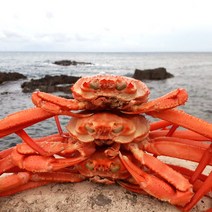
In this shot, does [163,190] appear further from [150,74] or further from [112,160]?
[150,74]

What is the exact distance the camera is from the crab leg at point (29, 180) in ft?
11.0

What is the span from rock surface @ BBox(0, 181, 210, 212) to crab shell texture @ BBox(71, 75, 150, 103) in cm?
100

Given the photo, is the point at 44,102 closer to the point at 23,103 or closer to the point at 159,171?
the point at 159,171

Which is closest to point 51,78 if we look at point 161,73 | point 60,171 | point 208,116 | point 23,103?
point 23,103

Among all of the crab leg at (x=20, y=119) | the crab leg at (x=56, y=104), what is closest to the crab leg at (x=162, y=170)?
the crab leg at (x=56, y=104)

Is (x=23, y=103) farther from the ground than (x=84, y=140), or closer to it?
closer to it

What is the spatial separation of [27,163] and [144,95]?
1293 millimetres

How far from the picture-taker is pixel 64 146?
134 inches

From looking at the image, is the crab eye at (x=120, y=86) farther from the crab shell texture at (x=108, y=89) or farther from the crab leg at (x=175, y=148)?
the crab leg at (x=175, y=148)

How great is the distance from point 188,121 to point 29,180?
1.71 meters

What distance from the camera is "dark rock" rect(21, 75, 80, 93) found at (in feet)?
87.7

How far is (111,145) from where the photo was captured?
3.37m

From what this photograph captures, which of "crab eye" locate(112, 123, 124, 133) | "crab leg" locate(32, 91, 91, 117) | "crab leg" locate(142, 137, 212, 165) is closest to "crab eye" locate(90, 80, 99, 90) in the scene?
"crab leg" locate(32, 91, 91, 117)

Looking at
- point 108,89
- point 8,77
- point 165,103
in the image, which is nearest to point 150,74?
point 8,77
